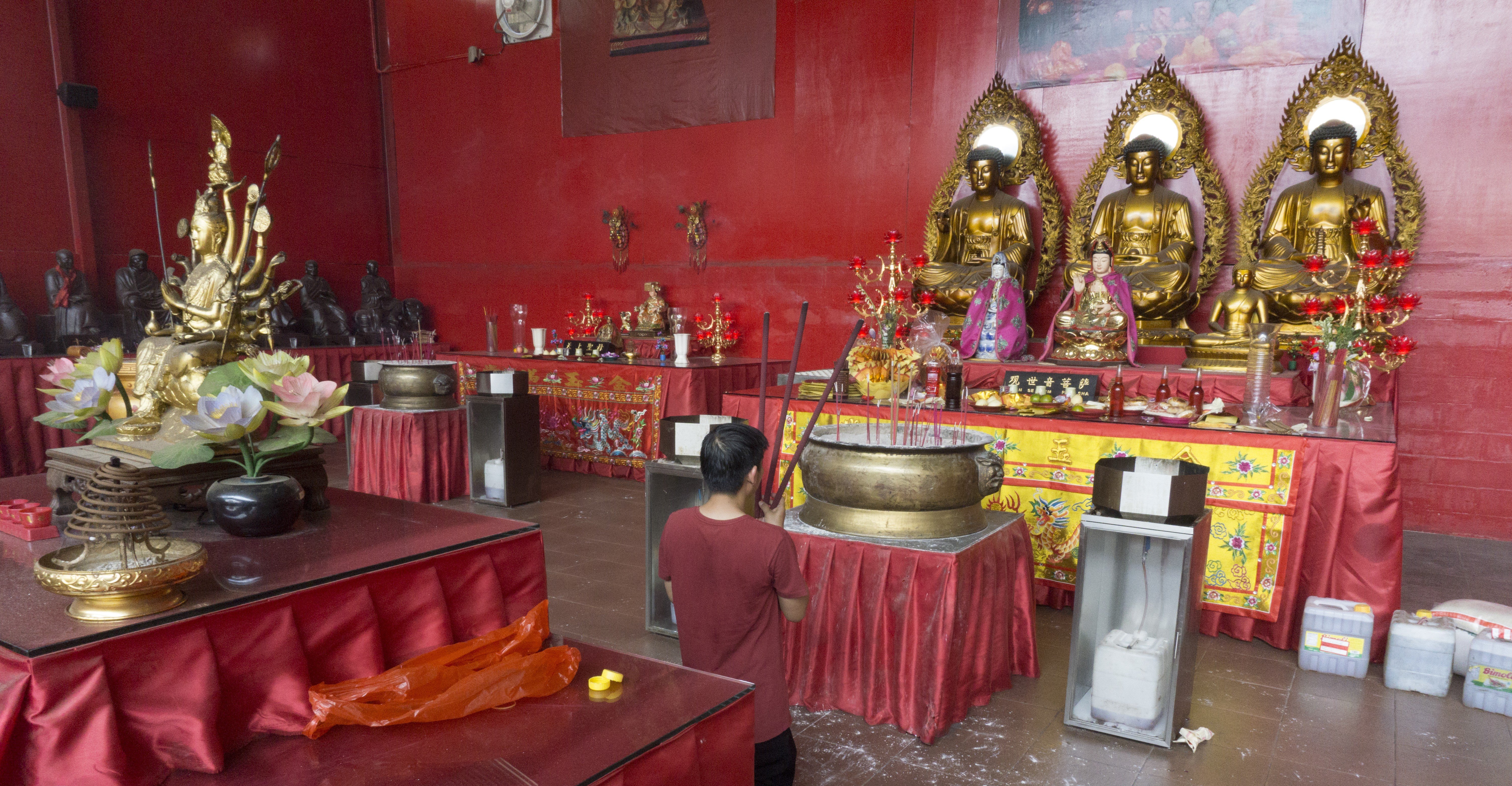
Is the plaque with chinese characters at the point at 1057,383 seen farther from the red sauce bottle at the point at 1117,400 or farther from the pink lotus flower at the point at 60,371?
the pink lotus flower at the point at 60,371

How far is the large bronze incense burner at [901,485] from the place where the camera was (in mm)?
2170

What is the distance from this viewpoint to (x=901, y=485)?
218 centimetres

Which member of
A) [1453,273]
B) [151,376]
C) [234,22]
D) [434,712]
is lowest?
[434,712]

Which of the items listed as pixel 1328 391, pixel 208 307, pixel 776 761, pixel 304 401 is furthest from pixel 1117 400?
pixel 208 307

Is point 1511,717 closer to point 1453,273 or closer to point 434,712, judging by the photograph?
point 434,712

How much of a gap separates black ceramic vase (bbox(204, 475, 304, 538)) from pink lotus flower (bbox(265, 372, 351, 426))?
13 centimetres

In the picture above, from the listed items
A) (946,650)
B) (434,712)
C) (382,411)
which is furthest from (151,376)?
(382,411)

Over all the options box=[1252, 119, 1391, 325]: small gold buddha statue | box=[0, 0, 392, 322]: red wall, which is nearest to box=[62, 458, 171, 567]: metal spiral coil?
box=[1252, 119, 1391, 325]: small gold buddha statue

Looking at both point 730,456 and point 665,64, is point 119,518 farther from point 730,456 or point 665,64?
point 665,64

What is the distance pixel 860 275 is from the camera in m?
6.32

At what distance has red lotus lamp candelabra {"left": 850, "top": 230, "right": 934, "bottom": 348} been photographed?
4930mm

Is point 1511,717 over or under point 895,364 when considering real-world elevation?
under

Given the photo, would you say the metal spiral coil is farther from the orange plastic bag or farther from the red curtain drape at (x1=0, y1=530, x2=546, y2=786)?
the orange plastic bag

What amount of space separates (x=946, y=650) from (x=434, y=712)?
1373 millimetres
